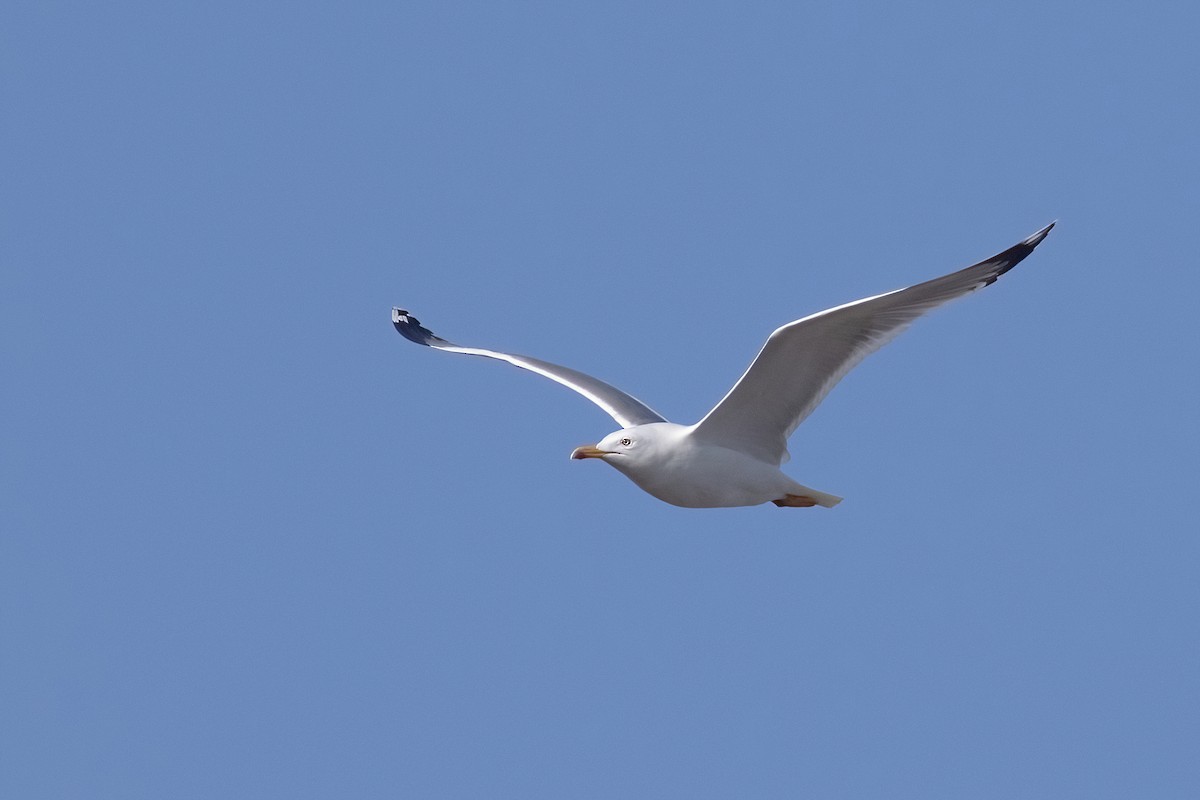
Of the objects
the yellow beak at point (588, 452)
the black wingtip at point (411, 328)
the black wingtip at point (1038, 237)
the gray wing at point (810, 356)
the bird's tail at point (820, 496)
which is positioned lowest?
the bird's tail at point (820, 496)

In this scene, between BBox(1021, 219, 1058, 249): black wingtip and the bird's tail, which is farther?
the bird's tail

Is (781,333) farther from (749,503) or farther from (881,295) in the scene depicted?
(749,503)

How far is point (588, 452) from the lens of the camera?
11.6 metres

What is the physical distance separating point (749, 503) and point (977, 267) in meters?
2.37

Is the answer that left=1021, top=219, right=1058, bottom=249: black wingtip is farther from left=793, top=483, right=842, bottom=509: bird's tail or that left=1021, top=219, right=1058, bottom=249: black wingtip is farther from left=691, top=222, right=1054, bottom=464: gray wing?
left=793, top=483, right=842, bottom=509: bird's tail

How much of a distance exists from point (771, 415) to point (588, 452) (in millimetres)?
1298

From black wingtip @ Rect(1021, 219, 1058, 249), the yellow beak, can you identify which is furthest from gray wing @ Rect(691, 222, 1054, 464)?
the yellow beak

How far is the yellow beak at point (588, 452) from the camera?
37.9 ft

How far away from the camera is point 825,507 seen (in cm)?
1188

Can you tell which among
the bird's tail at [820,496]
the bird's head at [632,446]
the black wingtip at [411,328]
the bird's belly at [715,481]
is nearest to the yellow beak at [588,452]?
the bird's head at [632,446]

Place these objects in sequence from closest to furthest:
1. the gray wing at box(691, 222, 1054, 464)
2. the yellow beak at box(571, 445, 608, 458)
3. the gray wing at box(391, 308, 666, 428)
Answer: the gray wing at box(691, 222, 1054, 464) → the yellow beak at box(571, 445, 608, 458) → the gray wing at box(391, 308, 666, 428)

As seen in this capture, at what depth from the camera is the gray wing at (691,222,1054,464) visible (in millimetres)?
10383

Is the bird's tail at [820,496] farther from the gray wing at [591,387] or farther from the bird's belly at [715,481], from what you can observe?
the gray wing at [591,387]

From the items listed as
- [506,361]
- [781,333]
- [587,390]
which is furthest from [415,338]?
[781,333]
